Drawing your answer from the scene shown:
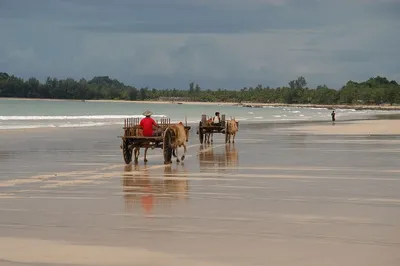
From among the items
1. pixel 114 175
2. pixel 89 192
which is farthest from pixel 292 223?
pixel 114 175

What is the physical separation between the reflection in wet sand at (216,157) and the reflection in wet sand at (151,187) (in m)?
1.17

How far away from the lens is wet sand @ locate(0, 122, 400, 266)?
30.6 ft

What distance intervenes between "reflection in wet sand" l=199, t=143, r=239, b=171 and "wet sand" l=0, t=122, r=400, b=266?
0.26ft

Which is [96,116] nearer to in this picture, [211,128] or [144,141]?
[211,128]

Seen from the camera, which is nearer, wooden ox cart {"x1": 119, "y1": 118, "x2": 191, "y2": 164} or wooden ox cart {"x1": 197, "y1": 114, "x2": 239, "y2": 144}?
wooden ox cart {"x1": 119, "y1": 118, "x2": 191, "y2": 164}

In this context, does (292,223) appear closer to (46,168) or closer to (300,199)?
(300,199)

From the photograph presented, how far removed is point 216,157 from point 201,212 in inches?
492

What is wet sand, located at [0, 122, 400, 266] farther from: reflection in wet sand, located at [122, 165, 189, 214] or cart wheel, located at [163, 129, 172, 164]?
cart wheel, located at [163, 129, 172, 164]

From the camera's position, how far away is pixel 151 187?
16031mm

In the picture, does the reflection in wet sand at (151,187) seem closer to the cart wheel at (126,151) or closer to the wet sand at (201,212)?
the wet sand at (201,212)

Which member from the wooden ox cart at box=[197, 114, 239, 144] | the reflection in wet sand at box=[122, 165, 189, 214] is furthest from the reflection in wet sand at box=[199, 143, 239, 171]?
the wooden ox cart at box=[197, 114, 239, 144]

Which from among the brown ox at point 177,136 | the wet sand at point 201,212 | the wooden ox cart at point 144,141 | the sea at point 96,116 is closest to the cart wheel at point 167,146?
the wooden ox cart at point 144,141

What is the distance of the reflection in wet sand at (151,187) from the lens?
13.7m

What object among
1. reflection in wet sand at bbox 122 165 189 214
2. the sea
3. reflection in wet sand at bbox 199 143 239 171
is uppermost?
reflection in wet sand at bbox 122 165 189 214
